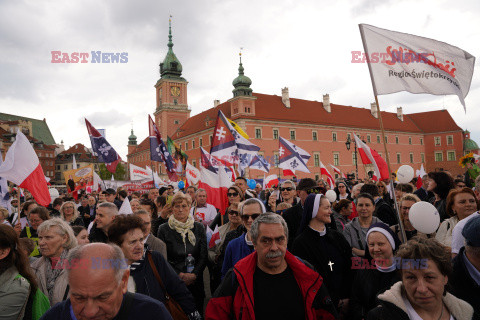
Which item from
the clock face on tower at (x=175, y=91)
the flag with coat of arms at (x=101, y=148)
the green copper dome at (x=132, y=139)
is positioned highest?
the clock face on tower at (x=175, y=91)

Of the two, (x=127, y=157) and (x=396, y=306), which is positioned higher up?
(x=127, y=157)

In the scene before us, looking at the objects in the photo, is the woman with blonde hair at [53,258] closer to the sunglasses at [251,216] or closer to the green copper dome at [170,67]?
the sunglasses at [251,216]

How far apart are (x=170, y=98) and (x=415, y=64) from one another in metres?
71.5

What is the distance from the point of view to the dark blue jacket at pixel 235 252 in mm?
3729

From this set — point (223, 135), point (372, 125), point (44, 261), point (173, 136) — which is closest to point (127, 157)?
point (173, 136)

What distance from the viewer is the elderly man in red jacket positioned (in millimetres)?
2498

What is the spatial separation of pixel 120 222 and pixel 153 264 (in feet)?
1.65

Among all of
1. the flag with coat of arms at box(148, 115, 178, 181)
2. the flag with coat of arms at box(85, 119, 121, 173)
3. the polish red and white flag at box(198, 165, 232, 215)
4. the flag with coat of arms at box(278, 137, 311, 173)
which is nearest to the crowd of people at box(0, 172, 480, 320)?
the polish red and white flag at box(198, 165, 232, 215)

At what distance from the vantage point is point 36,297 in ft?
8.57

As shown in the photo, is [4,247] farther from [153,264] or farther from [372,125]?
[372,125]

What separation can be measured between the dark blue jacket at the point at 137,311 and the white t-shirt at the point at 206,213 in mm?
5232

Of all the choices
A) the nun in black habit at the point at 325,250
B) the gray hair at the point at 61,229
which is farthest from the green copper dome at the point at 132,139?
the nun in black habit at the point at 325,250

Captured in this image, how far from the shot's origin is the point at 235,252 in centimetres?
376

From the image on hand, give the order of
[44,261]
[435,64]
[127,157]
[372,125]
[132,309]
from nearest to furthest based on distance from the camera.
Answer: [132,309] < [44,261] < [435,64] < [372,125] < [127,157]
